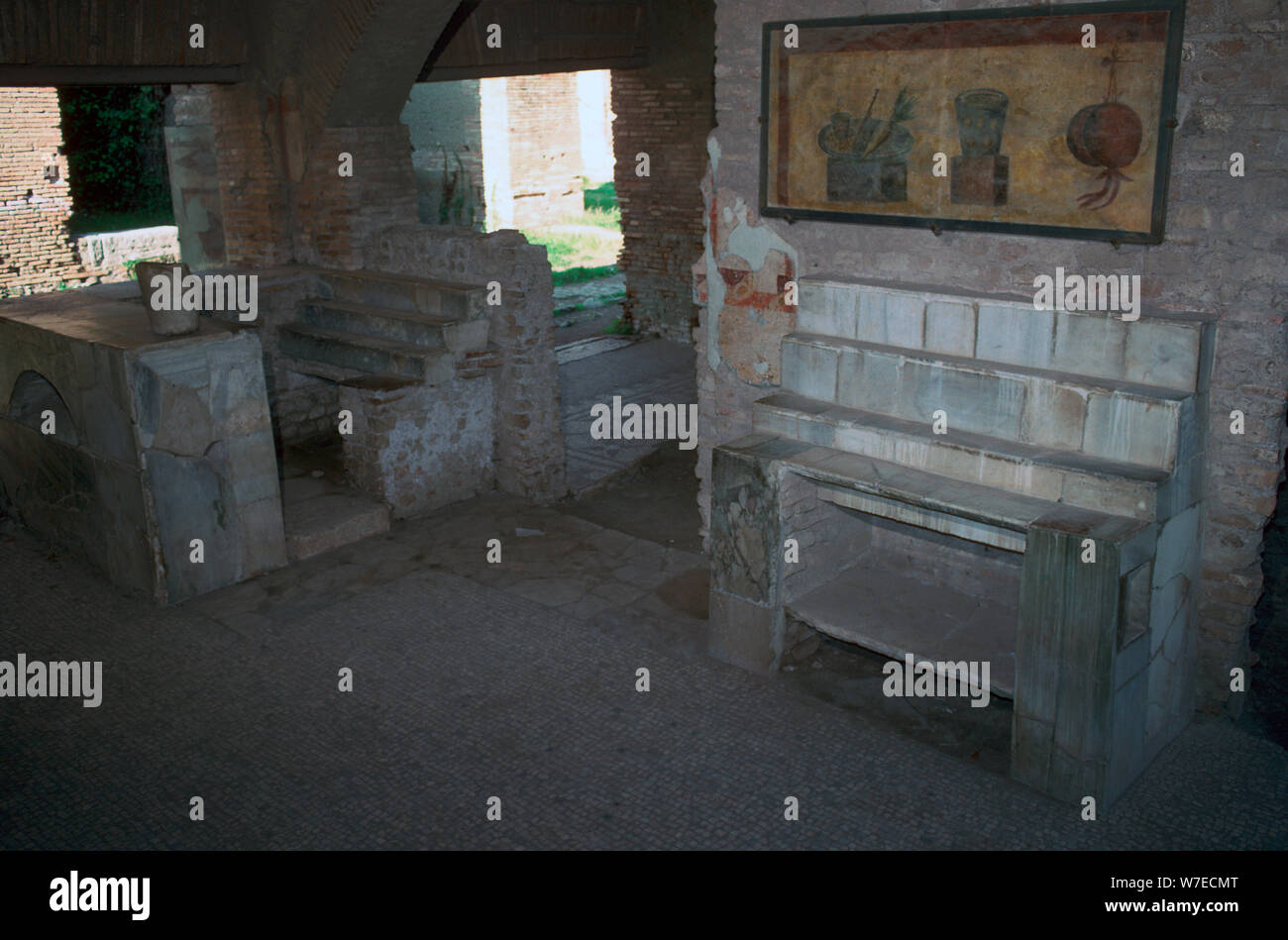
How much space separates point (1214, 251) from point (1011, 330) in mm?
795

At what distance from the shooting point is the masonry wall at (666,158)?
11.2 meters

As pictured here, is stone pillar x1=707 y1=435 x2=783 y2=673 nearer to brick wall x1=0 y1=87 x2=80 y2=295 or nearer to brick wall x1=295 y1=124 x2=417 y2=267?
brick wall x1=295 y1=124 x2=417 y2=267

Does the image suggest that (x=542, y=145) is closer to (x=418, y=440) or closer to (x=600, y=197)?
(x=600, y=197)

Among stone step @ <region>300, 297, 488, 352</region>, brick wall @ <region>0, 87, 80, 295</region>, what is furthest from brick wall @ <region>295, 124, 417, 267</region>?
brick wall @ <region>0, 87, 80, 295</region>

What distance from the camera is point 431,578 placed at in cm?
648

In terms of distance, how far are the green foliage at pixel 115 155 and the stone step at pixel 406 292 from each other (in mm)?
13238

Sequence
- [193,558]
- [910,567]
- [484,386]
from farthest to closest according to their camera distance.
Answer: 1. [484,386]
2. [193,558]
3. [910,567]

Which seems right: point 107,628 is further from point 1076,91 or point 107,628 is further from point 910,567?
point 1076,91

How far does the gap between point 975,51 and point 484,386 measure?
4.04 m

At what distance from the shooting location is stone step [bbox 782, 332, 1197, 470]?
422 cm

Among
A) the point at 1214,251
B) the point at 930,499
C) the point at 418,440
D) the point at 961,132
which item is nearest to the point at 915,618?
the point at 930,499

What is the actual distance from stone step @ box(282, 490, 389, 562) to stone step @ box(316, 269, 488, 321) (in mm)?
1362

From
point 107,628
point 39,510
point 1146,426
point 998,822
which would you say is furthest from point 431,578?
point 1146,426

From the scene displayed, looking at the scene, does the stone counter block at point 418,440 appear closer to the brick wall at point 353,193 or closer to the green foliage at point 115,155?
the brick wall at point 353,193
